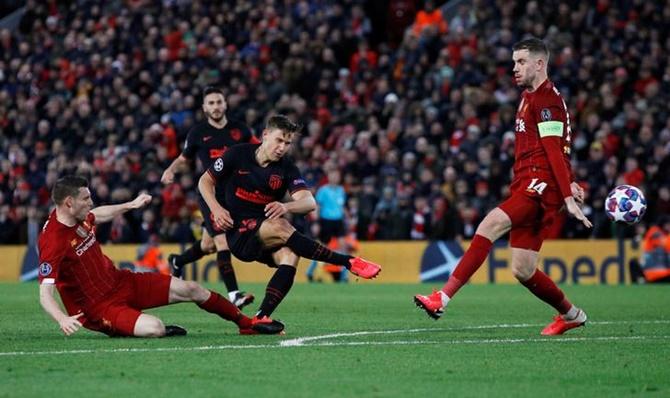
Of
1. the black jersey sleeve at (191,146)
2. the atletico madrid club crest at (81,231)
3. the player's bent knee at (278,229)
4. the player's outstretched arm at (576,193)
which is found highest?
the black jersey sleeve at (191,146)

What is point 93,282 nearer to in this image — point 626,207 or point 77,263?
point 77,263

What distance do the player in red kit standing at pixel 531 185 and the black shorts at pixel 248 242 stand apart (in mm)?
1696

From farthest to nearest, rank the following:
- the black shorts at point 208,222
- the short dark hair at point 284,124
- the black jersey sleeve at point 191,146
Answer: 1. the black jersey sleeve at point 191,146
2. the black shorts at point 208,222
3. the short dark hair at point 284,124

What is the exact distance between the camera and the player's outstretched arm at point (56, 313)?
8.83 m

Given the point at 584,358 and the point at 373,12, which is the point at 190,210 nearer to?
the point at 373,12

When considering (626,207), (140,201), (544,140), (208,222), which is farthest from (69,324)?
(208,222)

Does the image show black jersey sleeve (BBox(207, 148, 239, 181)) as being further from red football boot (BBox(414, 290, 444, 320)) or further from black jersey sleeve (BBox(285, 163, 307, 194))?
red football boot (BBox(414, 290, 444, 320))

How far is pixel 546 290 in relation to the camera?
1025 cm

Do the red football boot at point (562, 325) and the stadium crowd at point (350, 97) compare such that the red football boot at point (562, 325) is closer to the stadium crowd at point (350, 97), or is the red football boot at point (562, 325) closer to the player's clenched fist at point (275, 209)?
the player's clenched fist at point (275, 209)

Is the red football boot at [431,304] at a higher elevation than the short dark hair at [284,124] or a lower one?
lower

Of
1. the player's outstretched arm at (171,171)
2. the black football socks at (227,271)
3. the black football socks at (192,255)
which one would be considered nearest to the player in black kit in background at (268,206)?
the player's outstretched arm at (171,171)

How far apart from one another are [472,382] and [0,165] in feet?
76.9

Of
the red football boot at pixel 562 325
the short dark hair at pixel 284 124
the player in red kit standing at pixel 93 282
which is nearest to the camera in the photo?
the player in red kit standing at pixel 93 282

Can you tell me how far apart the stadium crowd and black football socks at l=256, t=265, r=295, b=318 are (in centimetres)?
1099
